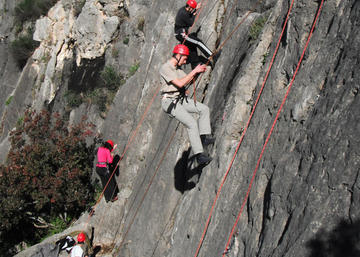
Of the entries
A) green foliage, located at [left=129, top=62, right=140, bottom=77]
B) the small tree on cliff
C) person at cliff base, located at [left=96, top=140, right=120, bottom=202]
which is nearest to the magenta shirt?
person at cliff base, located at [left=96, top=140, right=120, bottom=202]

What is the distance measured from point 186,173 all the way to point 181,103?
7.46 feet

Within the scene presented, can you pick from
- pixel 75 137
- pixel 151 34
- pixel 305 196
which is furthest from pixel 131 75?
pixel 305 196

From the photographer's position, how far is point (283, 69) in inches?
233

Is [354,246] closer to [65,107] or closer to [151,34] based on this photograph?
[151,34]

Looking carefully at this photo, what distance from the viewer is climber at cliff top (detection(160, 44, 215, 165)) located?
21.6ft

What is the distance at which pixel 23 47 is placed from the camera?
2777 centimetres

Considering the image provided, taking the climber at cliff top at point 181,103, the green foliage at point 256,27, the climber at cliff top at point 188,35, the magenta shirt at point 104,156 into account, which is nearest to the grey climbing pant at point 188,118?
the climber at cliff top at point 181,103

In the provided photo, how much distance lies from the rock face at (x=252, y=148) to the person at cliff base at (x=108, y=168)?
0.35 metres

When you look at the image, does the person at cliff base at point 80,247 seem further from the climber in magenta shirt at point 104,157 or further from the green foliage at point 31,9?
the green foliage at point 31,9

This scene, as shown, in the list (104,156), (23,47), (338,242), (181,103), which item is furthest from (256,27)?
(23,47)

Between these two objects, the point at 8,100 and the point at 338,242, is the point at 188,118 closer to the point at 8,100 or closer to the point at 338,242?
the point at 338,242

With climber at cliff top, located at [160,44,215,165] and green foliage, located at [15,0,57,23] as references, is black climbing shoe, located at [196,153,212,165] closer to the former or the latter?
climber at cliff top, located at [160,44,215,165]

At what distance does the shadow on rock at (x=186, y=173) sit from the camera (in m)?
8.02

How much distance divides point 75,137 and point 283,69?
12.2 m
